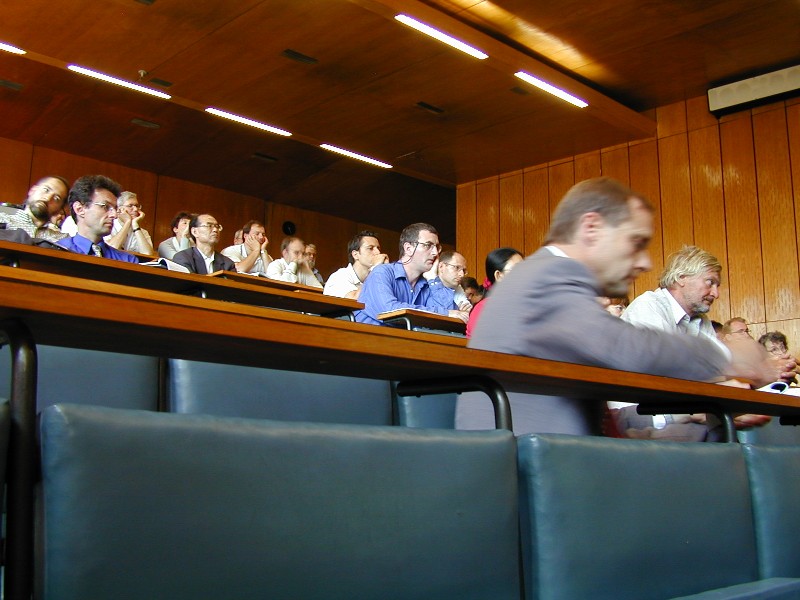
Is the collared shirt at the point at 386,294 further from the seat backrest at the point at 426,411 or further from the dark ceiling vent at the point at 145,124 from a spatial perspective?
the dark ceiling vent at the point at 145,124

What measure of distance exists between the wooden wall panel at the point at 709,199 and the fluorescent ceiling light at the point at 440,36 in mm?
2315

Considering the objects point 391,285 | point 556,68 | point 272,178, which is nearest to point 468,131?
point 556,68

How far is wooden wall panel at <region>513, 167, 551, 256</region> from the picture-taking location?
7.80 metres

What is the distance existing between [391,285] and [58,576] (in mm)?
3378

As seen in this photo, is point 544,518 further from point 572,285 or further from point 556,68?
point 556,68

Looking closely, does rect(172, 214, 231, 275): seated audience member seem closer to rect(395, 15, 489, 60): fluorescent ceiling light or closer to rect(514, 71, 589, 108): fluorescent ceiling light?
rect(395, 15, 489, 60): fluorescent ceiling light

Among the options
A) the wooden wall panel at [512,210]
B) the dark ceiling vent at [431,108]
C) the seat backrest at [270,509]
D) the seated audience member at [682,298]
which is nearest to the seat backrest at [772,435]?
the seated audience member at [682,298]

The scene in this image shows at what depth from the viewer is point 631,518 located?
1118 millimetres

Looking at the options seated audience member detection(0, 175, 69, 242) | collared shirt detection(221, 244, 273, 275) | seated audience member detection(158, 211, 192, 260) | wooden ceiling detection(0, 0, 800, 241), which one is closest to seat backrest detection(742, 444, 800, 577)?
seated audience member detection(0, 175, 69, 242)

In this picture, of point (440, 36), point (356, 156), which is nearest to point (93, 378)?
point (440, 36)

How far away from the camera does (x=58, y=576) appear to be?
659mm

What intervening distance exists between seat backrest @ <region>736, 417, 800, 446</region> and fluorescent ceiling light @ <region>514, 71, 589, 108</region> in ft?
12.6

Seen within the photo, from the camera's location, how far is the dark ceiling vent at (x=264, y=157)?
827 centimetres

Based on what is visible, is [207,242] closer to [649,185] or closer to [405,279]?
[405,279]
